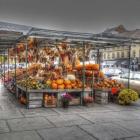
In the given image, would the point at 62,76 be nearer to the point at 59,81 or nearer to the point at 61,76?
the point at 61,76

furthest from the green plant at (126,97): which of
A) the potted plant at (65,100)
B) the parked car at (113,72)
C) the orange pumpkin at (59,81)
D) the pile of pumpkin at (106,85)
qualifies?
the parked car at (113,72)

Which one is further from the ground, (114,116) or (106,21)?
(106,21)

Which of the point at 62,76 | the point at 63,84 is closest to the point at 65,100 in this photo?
the point at 63,84

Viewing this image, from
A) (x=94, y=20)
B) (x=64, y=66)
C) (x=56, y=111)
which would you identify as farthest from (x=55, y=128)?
(x=64, y=66)

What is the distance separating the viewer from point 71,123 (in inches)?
240

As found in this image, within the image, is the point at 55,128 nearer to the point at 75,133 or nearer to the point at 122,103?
the point at 75,133

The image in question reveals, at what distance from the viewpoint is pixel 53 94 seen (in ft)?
27.6

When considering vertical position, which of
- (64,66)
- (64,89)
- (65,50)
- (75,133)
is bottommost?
(75,133)

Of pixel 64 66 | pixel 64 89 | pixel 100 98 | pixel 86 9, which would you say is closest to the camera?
pixel 86 9

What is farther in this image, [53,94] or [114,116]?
[53,94]

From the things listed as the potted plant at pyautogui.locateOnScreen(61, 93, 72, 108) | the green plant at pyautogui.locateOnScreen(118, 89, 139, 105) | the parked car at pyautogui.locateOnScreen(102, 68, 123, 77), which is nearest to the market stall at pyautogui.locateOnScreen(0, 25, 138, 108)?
the potted plant at pyautogui.locateOnScreen(61, 93, 72, 108)

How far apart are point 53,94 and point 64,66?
2.14 m

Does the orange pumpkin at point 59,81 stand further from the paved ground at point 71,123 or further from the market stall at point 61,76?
the paved ground at point 71,123

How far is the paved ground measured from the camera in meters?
5.18
